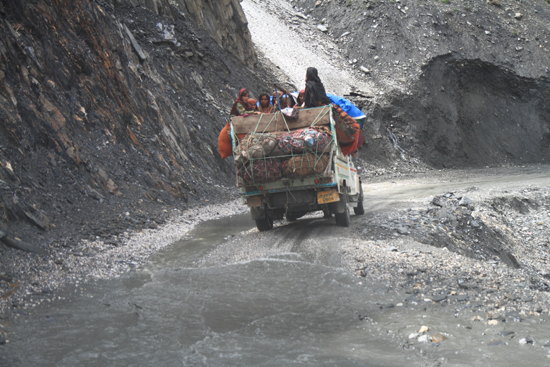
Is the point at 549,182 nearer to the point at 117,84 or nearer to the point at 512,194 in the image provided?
the point at 512,194

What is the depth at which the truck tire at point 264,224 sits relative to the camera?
385 inches

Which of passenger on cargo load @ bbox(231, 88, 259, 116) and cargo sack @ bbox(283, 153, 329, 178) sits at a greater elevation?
passenger on cargo load @ bbox(231, 88, 259, 116)

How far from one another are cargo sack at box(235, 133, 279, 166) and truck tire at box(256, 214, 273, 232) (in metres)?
1.50

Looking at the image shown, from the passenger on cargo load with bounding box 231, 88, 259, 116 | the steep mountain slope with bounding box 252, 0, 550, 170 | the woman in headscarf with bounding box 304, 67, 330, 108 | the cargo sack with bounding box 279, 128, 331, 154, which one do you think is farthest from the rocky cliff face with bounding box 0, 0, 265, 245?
the steep mountain slope with bounding box 252, 0, 550, 170

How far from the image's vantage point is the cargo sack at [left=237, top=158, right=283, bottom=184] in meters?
8.77

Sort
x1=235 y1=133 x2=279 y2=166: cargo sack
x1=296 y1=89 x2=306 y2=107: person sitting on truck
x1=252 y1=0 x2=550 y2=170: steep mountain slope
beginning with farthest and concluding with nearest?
x1=252 y1=0 x2=550 y2=170: steep mountain slope → x1=296 y1=89 x2=306 y2=107: person sitting on truck → x1=235 y1=133 x2=279 y2=166: cargo sack

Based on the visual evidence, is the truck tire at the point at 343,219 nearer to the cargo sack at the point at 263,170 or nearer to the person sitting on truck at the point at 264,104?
the cargo sack at the point at 263,170

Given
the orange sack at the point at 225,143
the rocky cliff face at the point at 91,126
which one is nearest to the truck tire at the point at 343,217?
the orange sack at the point at 225,143

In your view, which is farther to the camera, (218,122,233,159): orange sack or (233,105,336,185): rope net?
(218,122,233,159): orange sack

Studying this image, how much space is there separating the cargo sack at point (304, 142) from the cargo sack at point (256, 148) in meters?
0.18

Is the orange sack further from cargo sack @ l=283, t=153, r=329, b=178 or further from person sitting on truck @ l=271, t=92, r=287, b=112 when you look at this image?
cargo sack @ l=283, t=153, r=329, b=178

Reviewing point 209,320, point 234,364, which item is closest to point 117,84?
point 209,320

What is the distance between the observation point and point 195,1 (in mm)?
27125

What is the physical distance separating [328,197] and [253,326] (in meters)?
4.41
